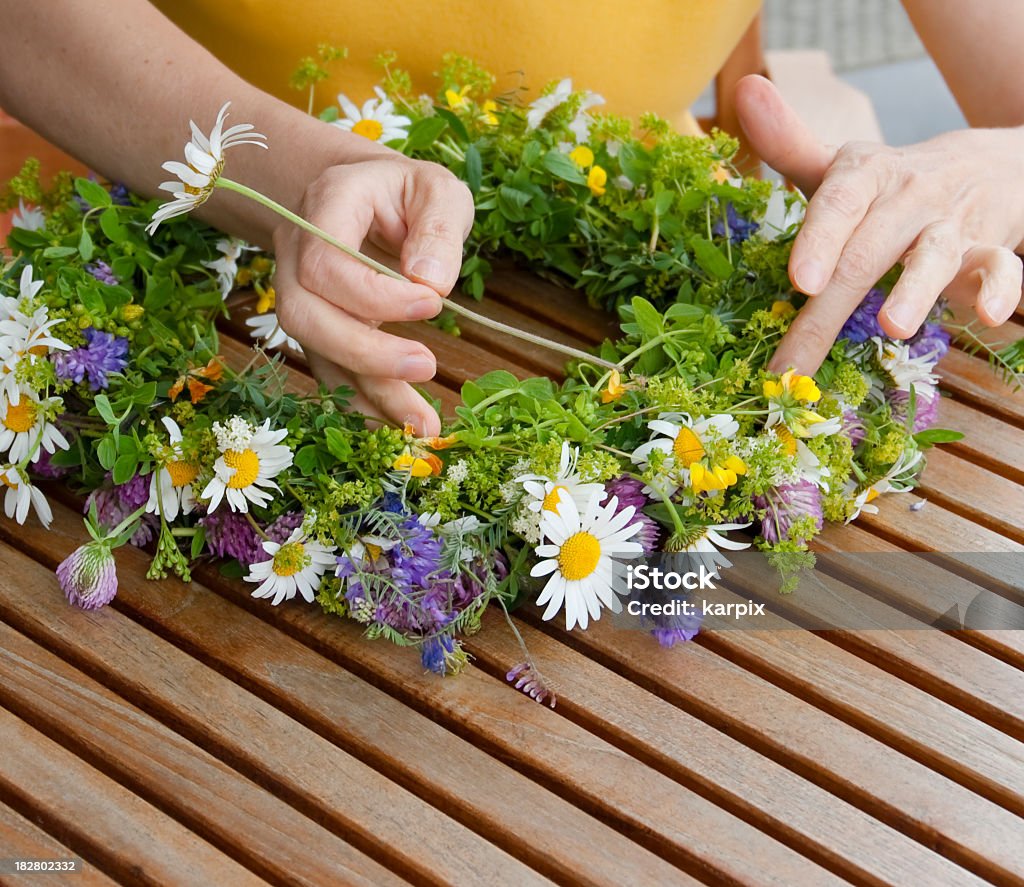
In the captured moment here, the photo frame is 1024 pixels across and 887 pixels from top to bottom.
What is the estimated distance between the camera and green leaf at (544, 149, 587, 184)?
103 centimetres

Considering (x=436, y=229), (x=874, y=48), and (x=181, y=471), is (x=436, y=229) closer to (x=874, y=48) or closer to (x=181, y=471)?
(x=181, y=471)

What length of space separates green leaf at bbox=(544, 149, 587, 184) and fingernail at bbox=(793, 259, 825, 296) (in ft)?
0.77

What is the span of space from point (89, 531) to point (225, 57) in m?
0.67

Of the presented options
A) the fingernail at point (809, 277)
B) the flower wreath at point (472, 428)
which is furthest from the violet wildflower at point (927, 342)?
the fingernail at point (809, 277)

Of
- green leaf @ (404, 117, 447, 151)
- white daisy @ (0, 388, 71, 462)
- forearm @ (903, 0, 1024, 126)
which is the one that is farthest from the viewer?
forearm @ (903, 0, 1024, 126)

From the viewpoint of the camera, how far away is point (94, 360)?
87 centimetres

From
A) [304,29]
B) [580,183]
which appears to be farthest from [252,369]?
[304,29]

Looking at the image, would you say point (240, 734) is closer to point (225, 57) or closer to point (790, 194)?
point (790, 194)

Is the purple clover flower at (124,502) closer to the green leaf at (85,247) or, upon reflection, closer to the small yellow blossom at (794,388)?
the green leaf at (85,247)

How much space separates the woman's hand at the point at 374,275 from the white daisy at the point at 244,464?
7 cm

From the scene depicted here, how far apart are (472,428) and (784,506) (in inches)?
8.4

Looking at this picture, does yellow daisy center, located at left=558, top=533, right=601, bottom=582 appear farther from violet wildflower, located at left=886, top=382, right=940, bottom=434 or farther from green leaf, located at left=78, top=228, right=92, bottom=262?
green leaf, located at left=78, top=228, right=92, bottom=262

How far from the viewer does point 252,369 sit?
97 cm

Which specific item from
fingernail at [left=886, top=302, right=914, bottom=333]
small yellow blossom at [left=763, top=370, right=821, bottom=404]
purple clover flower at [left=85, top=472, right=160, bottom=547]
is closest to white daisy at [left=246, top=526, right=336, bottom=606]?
purple clover flower at [left=85, top=472, right=160, bottom=547]
